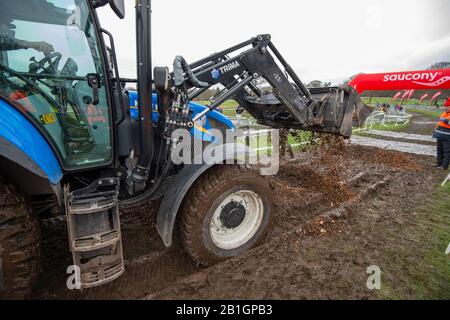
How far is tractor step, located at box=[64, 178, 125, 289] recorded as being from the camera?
Result: 1.82 meters

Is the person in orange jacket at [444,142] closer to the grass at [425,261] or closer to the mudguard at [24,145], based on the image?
the grass at [425,261]

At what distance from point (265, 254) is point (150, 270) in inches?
45.9

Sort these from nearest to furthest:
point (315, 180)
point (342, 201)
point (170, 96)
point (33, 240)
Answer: point (33, 240) < point (170, 96) < point (342, 201) < point (315, 180)

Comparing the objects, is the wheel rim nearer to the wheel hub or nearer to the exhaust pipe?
the wheel hub

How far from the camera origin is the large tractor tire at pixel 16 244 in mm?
1670

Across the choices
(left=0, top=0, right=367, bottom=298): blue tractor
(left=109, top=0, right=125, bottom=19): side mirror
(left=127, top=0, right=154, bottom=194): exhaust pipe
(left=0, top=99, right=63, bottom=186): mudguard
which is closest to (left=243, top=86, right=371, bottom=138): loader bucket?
(left=0, top=0, right=367, bottom=298): blue tractor

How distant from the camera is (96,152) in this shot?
7.21 ft

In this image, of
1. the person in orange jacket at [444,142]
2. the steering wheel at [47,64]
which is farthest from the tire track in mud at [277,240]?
the person in orange jacket at [444,142]

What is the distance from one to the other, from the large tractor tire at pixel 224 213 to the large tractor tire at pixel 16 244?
1118 millimetres

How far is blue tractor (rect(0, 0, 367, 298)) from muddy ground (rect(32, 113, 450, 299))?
306mm

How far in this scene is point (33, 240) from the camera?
1781 mm

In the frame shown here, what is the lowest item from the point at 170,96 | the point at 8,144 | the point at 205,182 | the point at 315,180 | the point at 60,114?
the point at 315,180
